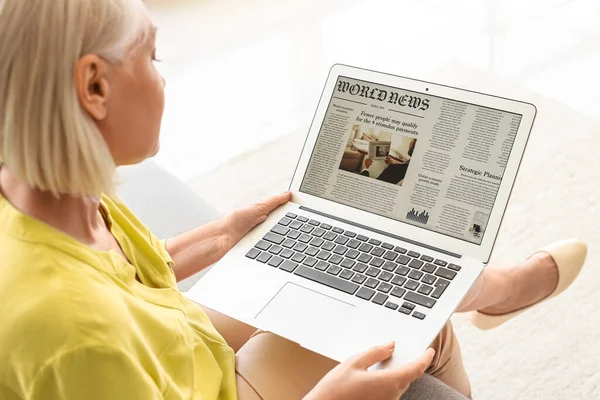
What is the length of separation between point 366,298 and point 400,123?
0.30m

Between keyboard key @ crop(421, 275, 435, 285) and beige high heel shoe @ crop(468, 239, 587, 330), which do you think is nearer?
keyboard key @ crop(421, 275, 435, 285)

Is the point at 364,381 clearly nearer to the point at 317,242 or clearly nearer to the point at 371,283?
the point at 371,283

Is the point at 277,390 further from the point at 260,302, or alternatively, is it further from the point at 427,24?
the point at 427,24

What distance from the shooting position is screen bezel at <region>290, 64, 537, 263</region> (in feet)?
3.66

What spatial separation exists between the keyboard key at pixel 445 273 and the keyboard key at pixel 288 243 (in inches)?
9.1

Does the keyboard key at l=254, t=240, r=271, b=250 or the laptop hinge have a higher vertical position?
the laptop hinge

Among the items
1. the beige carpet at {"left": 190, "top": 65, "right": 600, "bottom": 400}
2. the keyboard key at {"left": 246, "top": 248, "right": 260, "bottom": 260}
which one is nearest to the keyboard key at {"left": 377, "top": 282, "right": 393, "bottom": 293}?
the keyboard key at {"left": 246, "top": 248, "right": 260, "bottom": 260}

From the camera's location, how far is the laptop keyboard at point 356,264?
1.06m

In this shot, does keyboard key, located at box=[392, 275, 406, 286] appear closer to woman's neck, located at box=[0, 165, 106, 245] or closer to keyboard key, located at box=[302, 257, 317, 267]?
keyboard key, located at box=[302, 257, 317, 267]

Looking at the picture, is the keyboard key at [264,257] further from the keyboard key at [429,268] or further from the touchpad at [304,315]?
the keyboard key at [429,268]

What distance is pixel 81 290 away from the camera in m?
0.77

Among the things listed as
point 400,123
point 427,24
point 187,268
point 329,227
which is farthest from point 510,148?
point 427,24

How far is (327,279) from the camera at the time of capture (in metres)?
1.11

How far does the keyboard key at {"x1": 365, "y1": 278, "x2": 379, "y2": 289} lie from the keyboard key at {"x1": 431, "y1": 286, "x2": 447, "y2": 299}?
0.28ft
